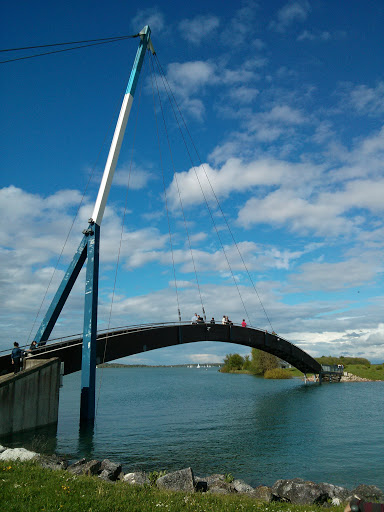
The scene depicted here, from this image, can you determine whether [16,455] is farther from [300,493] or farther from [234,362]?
[234,362]

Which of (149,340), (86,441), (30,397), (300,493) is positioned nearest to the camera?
(300,493)

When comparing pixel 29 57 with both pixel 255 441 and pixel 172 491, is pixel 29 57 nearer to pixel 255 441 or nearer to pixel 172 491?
pixel 172 491

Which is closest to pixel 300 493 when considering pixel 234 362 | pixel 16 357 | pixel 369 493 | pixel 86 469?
pixel 369 493

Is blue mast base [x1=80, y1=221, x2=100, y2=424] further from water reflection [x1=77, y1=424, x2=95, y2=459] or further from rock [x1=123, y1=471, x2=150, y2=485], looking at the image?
rock [x1=123, y1=471, x2=150, y2=485]

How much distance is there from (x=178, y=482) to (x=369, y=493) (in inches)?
242

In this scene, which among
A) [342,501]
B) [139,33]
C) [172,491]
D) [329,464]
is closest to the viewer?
[172,491]

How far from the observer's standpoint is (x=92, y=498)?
9.16 meters

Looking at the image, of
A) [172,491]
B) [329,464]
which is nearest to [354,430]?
[329,464]

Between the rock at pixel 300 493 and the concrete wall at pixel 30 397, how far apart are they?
15161 millimetres

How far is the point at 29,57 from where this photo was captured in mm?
24812

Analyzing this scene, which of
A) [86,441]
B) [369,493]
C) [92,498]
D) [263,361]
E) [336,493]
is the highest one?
[263,361]

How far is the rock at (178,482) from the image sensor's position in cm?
1147

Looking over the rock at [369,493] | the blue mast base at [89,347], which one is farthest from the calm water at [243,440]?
the rock at [369,493]

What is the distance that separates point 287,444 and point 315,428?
6271mm
